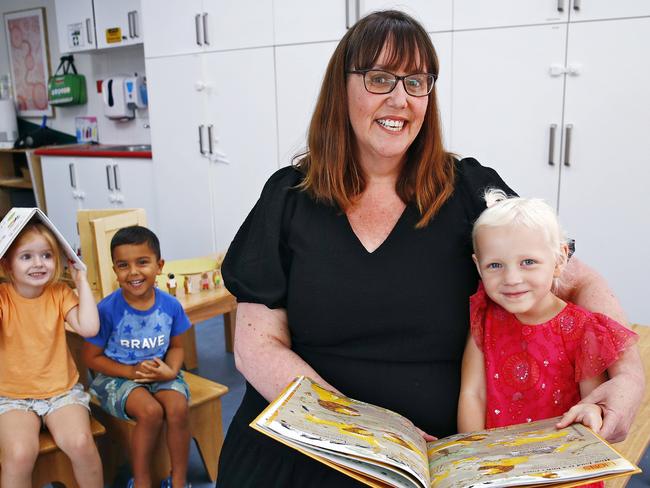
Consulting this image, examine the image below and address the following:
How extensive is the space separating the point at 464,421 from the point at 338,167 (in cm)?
58

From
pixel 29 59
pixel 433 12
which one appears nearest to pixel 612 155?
pixel 433 12

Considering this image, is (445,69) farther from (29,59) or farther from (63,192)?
(29,59)

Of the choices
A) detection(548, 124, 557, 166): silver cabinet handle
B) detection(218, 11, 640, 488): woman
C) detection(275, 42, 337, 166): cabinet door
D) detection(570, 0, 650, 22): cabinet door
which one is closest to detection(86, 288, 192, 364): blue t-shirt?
detection(218, 11, 640, 488): woman

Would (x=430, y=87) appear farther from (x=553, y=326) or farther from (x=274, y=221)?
(x=553, y=326)

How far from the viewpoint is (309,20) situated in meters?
3.79

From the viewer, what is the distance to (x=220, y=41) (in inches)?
168

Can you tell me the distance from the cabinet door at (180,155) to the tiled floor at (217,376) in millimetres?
908

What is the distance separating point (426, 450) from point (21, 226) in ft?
4.50

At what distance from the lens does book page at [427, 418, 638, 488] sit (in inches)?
33.5

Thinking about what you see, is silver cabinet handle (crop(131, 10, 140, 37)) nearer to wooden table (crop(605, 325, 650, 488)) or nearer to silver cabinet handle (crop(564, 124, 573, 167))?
silver cabinet handle (crop(564, 124, 573, 167))

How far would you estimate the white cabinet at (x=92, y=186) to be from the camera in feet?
16.6

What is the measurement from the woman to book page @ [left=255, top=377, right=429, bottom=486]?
166 millimetres

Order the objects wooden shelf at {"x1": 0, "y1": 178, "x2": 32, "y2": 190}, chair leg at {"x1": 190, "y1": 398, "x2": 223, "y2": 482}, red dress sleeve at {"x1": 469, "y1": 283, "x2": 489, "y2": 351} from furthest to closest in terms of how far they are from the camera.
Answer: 1. wooden shelf at {"x1": 0, "y1": 178, "x2": 32, "y2": 190}
2. chair leg at {"x1": 190, "y1": 398, "x2": 223, "y2": 482}
3. red dress sleeve at {"x1": 469, "y1": 283, "x2": 489, "y2": 351}

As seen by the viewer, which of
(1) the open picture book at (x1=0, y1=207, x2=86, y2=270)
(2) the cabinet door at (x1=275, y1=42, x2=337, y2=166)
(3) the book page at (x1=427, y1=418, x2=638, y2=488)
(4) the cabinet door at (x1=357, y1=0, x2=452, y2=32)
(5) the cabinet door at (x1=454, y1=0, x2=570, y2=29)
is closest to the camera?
(3) the book page at (x1=427, y1=418, x2=638, y2=488)
